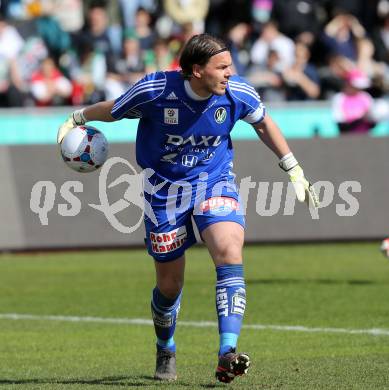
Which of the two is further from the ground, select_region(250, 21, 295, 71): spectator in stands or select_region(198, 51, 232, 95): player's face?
select_region(198, 51, 232, 95): player's face

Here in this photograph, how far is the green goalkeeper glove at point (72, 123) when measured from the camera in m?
9.09

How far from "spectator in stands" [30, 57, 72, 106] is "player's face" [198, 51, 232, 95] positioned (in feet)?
43.2

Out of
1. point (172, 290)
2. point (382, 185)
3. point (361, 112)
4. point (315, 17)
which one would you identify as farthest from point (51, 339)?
point (315, 17)

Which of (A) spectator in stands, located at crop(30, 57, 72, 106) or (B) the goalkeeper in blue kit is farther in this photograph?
(A) spectator in stands, located at crop(30, 57, 72, 106)

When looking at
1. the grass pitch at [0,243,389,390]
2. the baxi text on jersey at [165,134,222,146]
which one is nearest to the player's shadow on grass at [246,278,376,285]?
the grass pitch at [0,243,389,390]

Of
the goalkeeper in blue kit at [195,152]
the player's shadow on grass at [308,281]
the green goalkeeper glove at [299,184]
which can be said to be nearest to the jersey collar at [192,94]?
the goalkeeper in blue kit at [195,152]

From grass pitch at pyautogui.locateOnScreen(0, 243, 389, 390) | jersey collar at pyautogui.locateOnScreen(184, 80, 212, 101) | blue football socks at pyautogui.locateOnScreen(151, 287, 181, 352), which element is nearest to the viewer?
jersey collar at pyautogui.locateOnScreen(184, 80, 212, 101)

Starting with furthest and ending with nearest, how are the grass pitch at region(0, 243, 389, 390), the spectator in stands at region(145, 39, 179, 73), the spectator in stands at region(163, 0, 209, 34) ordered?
the spectator in stands at region(163, 0, 209, 34) → the spectator in stands at region(145, 39, 179, 73) → the grass pitch at region(0, 243, 389, 390)

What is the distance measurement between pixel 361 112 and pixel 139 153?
43.6 ft

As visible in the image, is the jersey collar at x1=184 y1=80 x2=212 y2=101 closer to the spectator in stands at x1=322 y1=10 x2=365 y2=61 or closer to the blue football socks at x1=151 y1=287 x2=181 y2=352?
the blue football socks at x1=151 y1=287 x2=181 y2=352

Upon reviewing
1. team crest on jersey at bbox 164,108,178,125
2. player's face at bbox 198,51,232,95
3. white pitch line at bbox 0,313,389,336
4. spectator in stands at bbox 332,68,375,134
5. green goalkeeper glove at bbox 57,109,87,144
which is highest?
player's face at bbox 198,51,232,95

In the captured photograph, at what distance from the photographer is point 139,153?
8641 millimetres

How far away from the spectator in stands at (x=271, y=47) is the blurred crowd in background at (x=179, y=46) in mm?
19

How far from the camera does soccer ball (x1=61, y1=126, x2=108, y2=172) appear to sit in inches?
356
